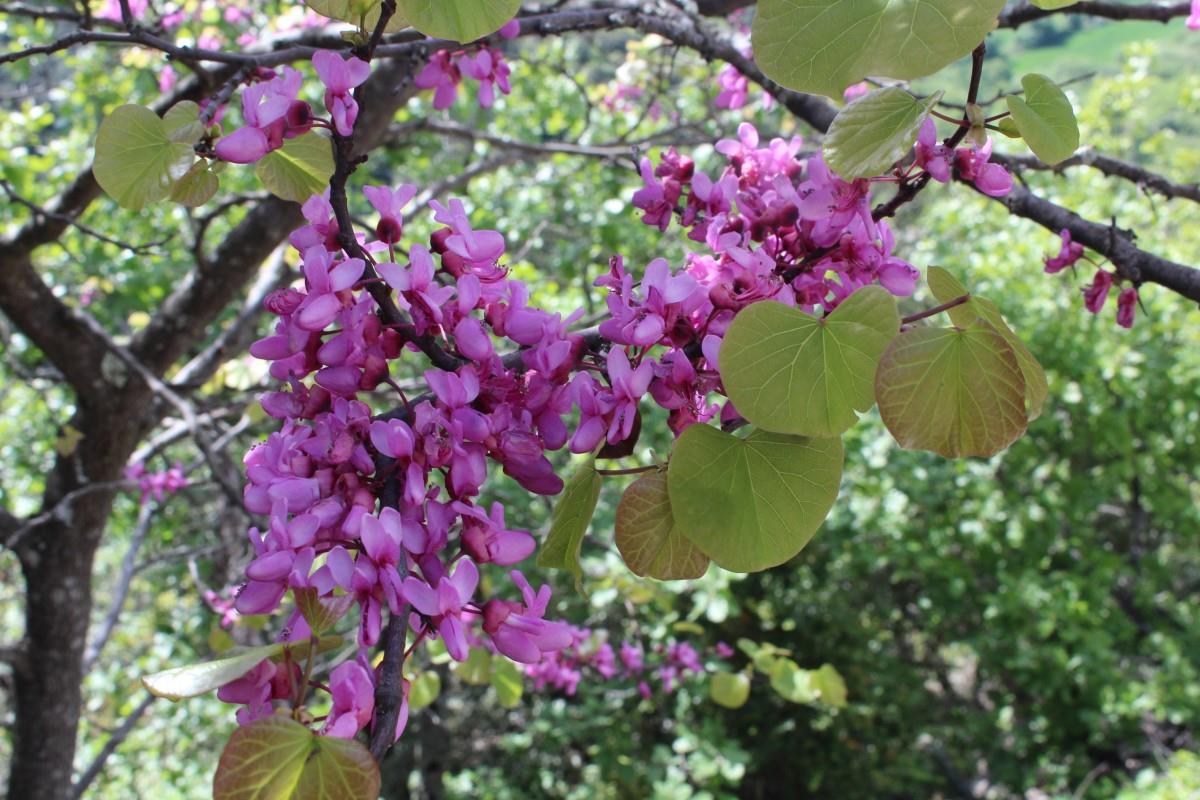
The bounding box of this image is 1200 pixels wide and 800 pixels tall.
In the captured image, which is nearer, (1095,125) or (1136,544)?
(1136,544)

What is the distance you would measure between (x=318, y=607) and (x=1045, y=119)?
23.6 inches

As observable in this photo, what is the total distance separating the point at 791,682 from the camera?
1.96 meters

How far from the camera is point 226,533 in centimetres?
292

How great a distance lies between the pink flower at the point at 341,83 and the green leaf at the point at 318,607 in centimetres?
30

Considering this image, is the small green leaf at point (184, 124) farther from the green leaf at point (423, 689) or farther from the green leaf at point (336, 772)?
the green leaf at point (423, 689)

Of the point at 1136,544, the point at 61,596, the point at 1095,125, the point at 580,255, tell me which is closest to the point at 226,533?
the point at 61,596

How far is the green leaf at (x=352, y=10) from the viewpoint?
0.64m

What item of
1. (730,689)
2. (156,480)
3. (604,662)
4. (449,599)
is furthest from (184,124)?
(156,480)

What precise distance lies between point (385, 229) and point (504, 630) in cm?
30

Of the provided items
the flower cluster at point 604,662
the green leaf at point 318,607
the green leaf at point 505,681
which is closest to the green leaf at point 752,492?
the green leaf at point 318,607

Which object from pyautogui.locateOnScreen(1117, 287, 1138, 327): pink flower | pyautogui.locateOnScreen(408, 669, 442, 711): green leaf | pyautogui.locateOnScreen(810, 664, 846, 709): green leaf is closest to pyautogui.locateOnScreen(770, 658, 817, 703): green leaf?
pyautogui.locateOnScreen(810, 664, 846, 709): green leaf

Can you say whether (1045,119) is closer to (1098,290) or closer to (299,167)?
(1098,290)

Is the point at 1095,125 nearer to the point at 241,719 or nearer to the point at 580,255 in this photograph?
the point at 580,255

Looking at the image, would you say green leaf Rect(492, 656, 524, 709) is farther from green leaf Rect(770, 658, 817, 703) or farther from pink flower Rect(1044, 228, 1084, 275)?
pink flower Rect(1044, 228, 1084, 275)
